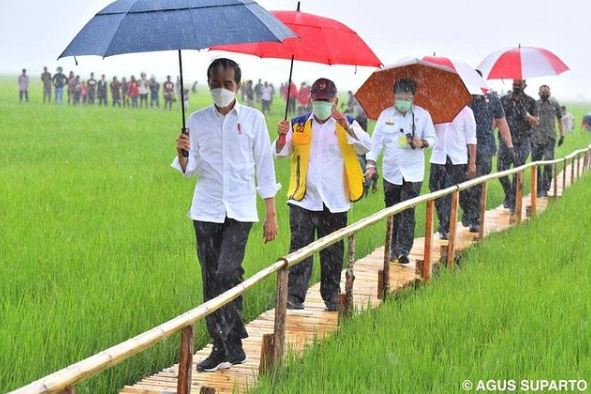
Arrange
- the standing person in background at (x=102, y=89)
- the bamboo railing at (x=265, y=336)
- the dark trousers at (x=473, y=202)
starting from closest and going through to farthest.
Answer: the bamboo railing at (x=265, y=336)
the dark trousers at (x=473, y=202)
the standing person in background at (x=102, y=89)

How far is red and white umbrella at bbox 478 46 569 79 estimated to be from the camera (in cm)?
1244

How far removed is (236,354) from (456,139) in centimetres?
512

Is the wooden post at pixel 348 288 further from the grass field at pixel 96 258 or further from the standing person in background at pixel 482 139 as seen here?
the standing person in background at pixel 482 139

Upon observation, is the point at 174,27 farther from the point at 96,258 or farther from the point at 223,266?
the point at 96,258

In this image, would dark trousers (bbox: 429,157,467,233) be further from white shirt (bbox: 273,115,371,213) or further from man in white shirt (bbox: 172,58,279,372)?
man in white shirt (bbox: 172,58,279,372)

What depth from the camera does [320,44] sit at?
22.2 ft

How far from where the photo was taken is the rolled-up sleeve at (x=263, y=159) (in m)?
5.30

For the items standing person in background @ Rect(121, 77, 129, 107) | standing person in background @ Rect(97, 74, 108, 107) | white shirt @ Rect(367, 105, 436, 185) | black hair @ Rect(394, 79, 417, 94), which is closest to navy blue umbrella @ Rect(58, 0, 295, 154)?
black hair @ Rect(394, 79, 417, 94)

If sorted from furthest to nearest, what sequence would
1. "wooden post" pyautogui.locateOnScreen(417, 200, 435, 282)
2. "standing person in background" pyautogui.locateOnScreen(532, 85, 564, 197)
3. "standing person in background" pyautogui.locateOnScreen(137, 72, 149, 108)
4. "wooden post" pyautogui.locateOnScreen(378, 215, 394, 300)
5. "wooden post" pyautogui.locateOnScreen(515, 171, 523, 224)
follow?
"standing person in background" pyautogui.locateOnScreen(137, 72, 149, 108), "standing person in background" pyautogui.locateOnScreen(532, 85, 564, 197), "wooden post" pyautogui.locateOnScreen(515, 171, 523, 224), "wooden post" pyautogui.locateOnScreen(417, 200, 435, 282), "wooden post" pyautogui.locateOnScreen(378, 215, 394, 300)

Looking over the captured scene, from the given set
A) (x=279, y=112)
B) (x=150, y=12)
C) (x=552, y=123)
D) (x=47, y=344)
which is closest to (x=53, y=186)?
(x=552, y=123)

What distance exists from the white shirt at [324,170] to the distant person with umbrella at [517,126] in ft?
19.7

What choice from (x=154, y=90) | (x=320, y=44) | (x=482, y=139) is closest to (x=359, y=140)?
(x=320, y=44)

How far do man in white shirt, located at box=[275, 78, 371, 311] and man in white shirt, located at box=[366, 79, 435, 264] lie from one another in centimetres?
143

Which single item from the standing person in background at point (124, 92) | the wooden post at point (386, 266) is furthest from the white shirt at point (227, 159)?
the standing person in background at point (124, 92)
